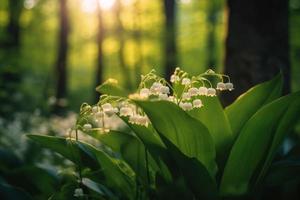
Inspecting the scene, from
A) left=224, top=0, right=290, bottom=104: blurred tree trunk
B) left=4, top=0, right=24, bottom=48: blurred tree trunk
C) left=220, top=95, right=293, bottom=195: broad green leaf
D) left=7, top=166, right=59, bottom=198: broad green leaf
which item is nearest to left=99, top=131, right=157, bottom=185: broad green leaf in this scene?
left=220, top=95, right=293, bottom=195: broad green leaf

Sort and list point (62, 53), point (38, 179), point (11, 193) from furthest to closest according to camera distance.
Result: point (62, 53) → point (38, 179) → point (11, 193)

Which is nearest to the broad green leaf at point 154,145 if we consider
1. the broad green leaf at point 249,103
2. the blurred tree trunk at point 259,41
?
the broad green leaf at point 249,103

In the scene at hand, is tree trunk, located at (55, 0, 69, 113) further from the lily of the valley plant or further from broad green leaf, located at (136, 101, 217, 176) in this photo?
broad green leaf, located at (136, 101, 217, 176)

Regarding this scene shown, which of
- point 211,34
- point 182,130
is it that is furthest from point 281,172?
point 211,34

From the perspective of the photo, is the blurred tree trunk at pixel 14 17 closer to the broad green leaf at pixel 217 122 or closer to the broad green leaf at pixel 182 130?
the broad green leaf at pixel 217 122

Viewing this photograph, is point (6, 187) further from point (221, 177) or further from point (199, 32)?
point (199, 32)

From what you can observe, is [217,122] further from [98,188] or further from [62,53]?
[62,53]
